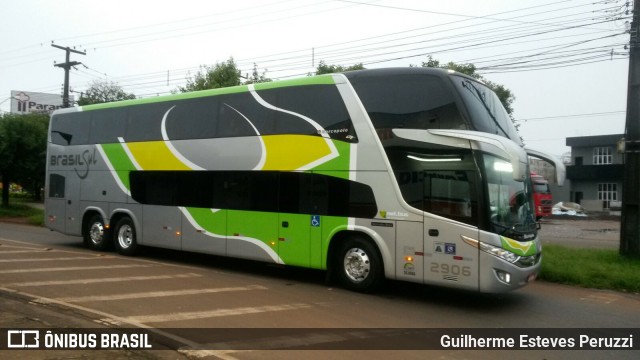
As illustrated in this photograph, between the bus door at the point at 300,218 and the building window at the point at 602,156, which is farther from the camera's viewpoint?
the building window at the point at 602,156

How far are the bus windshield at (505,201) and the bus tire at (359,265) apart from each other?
7.31 ft

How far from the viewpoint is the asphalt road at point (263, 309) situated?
6.21 metres

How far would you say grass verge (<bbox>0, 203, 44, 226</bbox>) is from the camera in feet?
83.2

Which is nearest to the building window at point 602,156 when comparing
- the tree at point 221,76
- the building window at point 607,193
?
the building window at point 607,193

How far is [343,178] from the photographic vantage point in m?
9.88

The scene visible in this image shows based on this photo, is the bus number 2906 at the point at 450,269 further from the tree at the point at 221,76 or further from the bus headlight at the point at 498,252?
the tree at the point at 221,76

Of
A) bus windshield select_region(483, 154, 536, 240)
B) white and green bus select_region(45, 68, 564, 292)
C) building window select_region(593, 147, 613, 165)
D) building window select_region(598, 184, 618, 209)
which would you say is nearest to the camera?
bus windshield select_region(483, 154, 536, 240)

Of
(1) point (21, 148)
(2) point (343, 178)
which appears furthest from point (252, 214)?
(1) point (21, 148)

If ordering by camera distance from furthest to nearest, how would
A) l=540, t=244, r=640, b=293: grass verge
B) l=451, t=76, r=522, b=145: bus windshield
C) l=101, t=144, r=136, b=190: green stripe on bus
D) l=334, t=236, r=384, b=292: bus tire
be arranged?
l=101, t=144, r=136, b=190: green stripe on bus
l=540, t=244, r=640, b=293: grass verge
l=334, t=236, r=384, b=292: bus tire
l=451, t=76, r=522, b=145: bus windshield

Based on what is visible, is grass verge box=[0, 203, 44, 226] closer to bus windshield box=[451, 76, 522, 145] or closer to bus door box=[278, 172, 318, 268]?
bus door box=[278, 172, 318, 268]

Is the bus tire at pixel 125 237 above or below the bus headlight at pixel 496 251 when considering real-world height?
below

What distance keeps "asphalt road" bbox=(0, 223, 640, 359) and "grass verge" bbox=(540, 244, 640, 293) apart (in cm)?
37

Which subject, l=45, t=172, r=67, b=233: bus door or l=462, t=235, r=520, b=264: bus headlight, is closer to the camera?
l=462, t=235, r=520, b=264: bus headlight

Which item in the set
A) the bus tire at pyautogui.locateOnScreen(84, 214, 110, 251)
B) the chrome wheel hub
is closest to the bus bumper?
the chrome wheel hub
